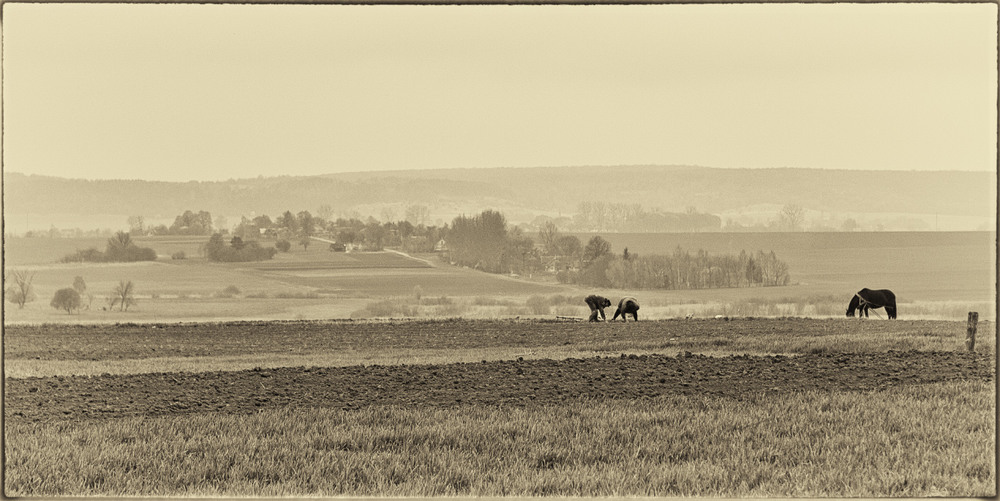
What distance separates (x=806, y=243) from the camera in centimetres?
7231

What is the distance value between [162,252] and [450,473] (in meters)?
60.4

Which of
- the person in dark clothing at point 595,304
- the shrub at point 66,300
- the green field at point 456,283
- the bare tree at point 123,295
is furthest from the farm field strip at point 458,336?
the bare tree at point 123,295

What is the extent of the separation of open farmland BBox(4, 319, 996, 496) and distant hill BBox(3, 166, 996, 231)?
37.1 metres

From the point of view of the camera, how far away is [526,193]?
66250mm

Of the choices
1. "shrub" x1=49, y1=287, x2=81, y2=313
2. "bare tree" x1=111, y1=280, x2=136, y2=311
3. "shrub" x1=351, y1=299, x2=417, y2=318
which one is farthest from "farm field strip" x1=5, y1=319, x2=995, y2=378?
"bare tree" x1=111, y1=280, x2=136, y2=311

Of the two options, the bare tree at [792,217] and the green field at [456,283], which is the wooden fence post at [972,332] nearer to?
the green field at [456,283]

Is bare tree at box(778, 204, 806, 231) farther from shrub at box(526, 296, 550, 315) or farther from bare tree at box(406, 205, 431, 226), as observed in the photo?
bare tree at box(406, 205, 431, 226)

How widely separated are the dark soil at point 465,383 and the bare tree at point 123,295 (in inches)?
1624

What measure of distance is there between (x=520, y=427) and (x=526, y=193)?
2167 inches

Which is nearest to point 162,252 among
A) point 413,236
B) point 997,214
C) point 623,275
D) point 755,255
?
point 413,236

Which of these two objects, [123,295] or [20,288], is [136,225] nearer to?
[123,295]

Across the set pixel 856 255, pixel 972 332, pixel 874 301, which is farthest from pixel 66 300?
pixel 856 255

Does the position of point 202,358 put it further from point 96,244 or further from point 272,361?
point 96,244

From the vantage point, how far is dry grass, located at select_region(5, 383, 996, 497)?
30.4 ft
